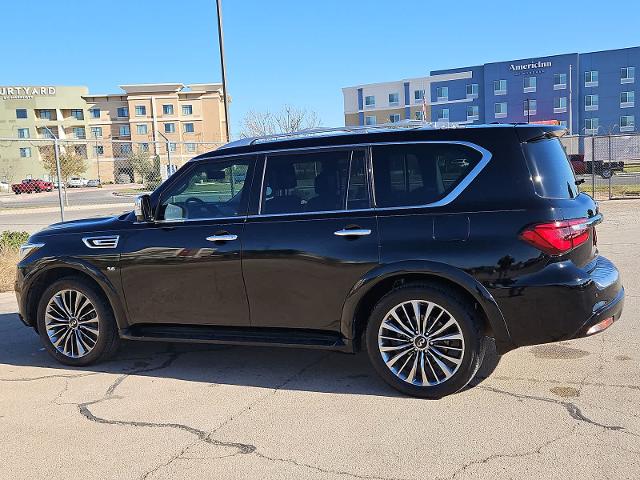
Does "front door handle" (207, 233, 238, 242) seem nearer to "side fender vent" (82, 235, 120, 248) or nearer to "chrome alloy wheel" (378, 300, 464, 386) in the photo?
"side fender vent" (82, 235, 120, 248)

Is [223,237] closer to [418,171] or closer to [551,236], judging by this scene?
[418,171]

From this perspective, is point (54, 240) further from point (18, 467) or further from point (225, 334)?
point (18, 467)

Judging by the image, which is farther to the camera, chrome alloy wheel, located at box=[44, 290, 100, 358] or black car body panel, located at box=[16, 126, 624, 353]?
chrome alloy wheel, located at box=[44, 290, 100, 358]

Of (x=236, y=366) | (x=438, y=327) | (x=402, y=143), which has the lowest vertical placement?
(x=236, y=366)

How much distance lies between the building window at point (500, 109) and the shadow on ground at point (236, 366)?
253ft

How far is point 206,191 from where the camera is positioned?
197 inches

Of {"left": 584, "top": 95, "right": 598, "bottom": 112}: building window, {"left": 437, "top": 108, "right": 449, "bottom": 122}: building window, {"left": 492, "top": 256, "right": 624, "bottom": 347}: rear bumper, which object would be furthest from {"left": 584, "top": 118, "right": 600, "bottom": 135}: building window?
{"left": 492, "top": 256, "right": 624, "bottom": 347}: rear bumper

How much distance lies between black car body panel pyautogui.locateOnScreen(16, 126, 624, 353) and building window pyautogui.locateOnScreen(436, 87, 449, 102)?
80.8 meters

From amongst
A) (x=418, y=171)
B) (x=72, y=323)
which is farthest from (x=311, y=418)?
(x=72, y=323)

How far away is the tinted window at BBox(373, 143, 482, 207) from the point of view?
4230 millimetres

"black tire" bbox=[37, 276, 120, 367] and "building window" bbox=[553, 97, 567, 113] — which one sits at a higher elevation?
"building window" bbox=[553, 97, 567, 113]

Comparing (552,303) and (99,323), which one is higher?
(552,303)

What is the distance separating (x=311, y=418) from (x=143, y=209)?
2260 millimetres

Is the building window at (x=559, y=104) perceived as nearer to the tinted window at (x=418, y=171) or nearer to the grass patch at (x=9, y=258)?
the grass patch at (x=9, y=258)
